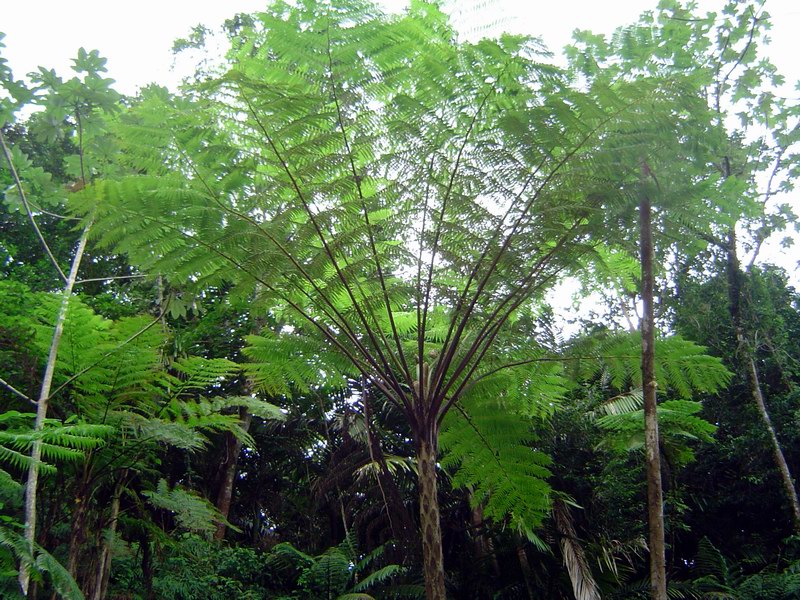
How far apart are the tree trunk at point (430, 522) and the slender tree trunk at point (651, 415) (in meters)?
1.05

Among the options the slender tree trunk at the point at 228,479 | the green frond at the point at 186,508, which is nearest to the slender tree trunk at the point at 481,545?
the slender tree trunk at the point at 228,479

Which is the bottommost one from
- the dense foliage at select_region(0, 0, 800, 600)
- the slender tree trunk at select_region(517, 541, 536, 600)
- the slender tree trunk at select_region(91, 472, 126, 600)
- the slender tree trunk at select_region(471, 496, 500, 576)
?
the slender tree trunk at select_region(517, 541, 536, 600)

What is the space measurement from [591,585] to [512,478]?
143 inches

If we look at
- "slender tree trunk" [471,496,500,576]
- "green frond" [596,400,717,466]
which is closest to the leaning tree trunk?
"green frond" [596,400,717,466]

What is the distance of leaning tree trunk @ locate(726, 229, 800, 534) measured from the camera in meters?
8.12

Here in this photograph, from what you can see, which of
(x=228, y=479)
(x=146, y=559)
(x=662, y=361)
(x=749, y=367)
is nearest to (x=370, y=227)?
(x=662, y=361)

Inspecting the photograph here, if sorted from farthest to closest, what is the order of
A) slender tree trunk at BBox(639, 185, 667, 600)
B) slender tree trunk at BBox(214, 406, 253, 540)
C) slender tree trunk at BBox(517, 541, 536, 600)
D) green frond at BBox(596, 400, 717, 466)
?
slender tree trunk at BBox(214, 406, 253, 540)
slender tree trunk at BBox(517, 541, 536, 600)
green frond at BBox(596, 400, 717, 466)
slender tree trunk at BBox(639, 185, 667, 600)

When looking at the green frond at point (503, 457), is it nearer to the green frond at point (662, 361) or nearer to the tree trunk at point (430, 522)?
the green frond at point (662, 361)

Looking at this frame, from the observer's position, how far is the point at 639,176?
306 cm

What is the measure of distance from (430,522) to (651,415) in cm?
134

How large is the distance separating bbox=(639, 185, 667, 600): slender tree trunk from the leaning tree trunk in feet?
17.9

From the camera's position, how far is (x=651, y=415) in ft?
10.9

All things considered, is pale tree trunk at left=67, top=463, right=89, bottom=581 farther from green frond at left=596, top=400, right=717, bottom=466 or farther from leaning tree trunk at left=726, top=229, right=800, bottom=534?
leaning tree trunk at left=726, top=229, right=800, bottom=534

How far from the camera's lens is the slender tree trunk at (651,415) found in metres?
3.00
